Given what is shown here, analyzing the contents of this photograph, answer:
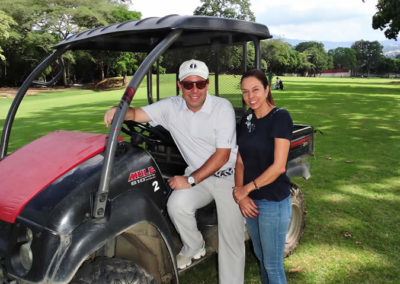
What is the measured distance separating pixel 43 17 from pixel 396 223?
4383cm

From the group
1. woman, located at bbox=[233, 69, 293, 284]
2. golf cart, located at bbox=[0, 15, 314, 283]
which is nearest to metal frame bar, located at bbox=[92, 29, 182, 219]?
golf cart, located at bbox=[0, 15, 314, 283]

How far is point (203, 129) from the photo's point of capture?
2.44 metres

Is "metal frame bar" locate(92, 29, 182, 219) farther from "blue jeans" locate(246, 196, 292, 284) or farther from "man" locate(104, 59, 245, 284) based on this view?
"blue jeans" locate(246, 196, 292, 284)

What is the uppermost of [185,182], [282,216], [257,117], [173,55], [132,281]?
[173,55]

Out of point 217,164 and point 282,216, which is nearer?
point 282,216

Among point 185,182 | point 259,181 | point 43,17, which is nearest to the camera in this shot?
point 259,181

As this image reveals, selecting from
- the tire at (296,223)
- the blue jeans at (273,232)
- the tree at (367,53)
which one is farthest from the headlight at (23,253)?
the tree at (367,53)

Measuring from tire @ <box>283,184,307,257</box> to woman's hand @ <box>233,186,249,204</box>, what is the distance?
3.66 ft

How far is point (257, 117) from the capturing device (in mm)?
2270

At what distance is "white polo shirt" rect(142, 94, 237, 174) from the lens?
2.43m

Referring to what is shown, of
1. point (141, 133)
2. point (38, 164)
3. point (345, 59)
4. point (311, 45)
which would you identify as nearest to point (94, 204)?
point (38, 164)

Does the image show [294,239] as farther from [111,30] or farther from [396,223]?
[111,30]

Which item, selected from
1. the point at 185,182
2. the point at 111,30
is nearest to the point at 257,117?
the point at 185,182

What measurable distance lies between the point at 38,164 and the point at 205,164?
1000mm
